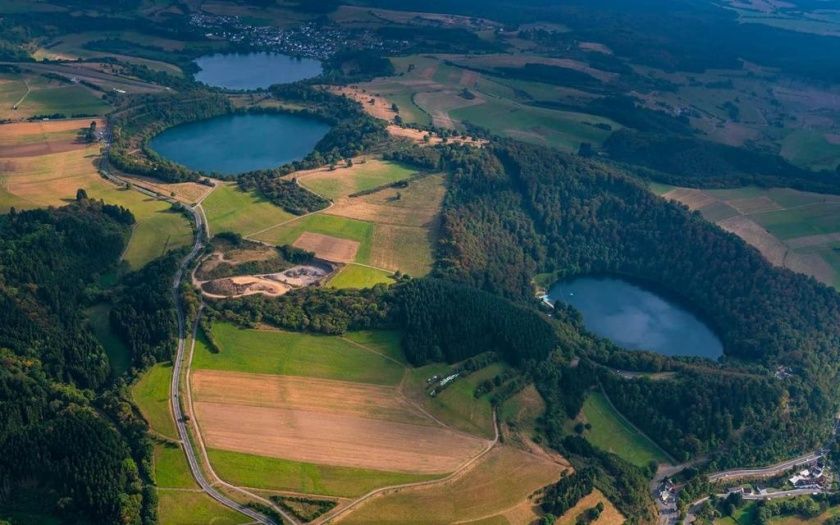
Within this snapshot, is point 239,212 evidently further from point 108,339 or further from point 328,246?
point 108,339

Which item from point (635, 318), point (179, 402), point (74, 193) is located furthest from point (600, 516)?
point (74, 193)

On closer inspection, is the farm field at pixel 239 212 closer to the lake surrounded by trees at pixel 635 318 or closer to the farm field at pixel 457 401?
the farm field at pixel 457 401

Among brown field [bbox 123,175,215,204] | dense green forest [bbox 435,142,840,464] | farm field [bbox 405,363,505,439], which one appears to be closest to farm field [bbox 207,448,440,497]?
farm field [bbox 405,363,505,439]

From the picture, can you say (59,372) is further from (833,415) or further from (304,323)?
(833,415)

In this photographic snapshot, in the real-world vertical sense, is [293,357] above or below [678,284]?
above

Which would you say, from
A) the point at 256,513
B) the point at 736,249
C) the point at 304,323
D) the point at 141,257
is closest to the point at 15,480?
the point at 256,513

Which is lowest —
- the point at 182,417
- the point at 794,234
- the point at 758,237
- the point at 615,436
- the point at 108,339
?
the point at 615,436
